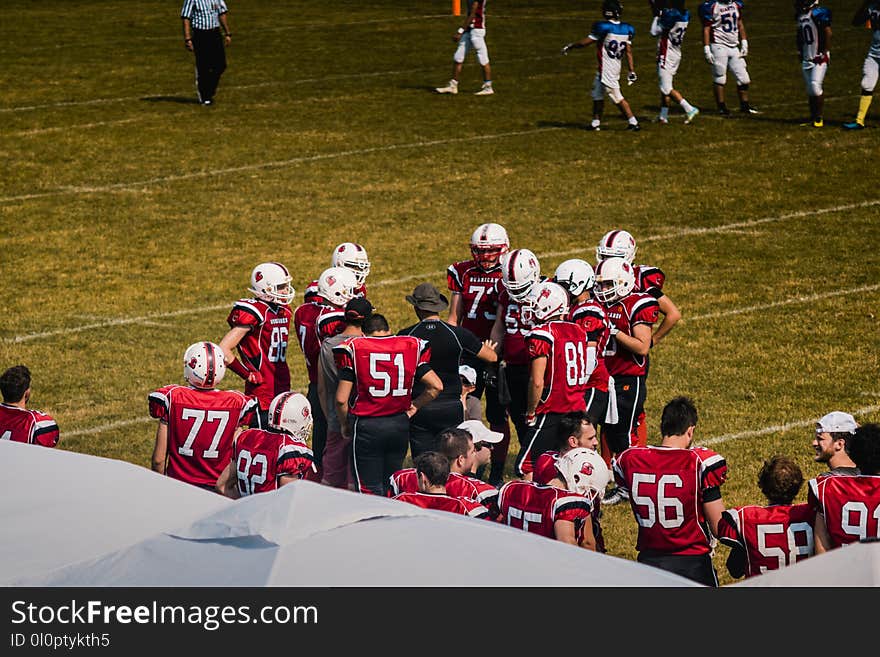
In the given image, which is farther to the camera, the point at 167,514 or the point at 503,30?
the point at 503,30

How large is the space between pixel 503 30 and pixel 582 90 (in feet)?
25.2

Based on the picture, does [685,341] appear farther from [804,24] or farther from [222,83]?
[222,83]

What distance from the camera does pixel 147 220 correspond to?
56.1 feet

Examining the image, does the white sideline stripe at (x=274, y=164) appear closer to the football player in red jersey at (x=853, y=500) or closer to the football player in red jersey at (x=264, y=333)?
the football player in red jersey at (x=264, y=333)

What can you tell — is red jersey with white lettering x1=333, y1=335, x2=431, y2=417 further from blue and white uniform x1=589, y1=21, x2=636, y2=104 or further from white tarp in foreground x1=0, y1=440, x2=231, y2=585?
blue and white uniform x1=589, y1=21, x2=636, y2=104

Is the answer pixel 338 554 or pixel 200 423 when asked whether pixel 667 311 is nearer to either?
pixel 200 423

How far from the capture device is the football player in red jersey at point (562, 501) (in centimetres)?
653

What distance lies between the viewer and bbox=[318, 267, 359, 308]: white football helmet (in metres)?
8.91

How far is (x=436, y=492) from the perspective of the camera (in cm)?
674

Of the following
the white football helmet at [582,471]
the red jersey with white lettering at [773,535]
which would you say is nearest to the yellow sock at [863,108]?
the white football helmet at [582,471]

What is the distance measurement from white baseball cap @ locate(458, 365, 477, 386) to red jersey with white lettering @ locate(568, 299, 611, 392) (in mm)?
773

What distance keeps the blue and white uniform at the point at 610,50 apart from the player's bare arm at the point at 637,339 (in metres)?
11.0

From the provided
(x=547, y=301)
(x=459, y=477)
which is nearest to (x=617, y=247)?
(x=547, y=301)
